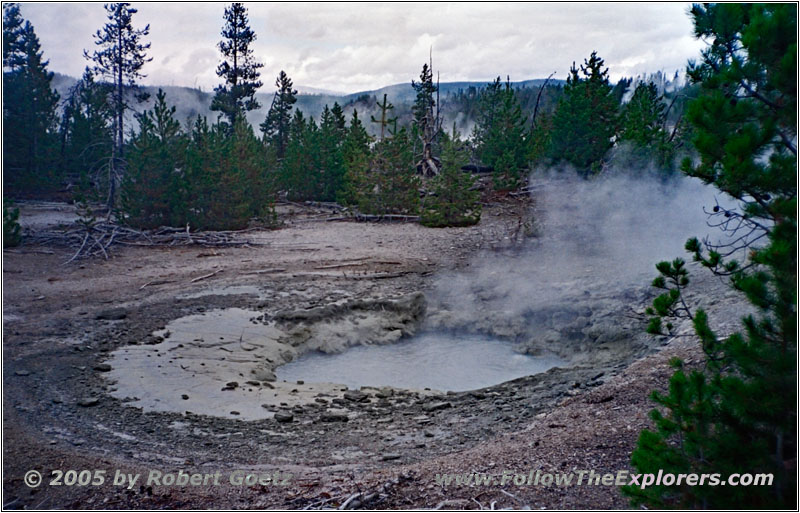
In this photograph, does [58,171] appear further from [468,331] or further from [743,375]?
[743,375]

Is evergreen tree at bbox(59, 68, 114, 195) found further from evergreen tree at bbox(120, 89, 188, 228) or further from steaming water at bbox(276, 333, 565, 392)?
steaming water at bbox(276, 333, 565, 392)

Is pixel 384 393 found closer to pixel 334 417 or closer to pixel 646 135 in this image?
pixel 334 417

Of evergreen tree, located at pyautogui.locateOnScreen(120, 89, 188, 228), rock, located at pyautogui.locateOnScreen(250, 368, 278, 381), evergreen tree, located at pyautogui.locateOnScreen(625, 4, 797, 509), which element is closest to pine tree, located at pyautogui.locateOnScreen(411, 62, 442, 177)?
evergreen tree, located at pyautogui.locateOnScreen(120, 89, 188, 228)

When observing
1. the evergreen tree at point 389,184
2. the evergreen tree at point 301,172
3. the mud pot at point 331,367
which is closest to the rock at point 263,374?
the mud pot at point 331,367

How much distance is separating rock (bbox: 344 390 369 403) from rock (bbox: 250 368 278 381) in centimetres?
121

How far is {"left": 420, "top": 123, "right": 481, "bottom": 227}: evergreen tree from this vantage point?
1995 centimetres

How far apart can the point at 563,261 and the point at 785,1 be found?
35.8ft

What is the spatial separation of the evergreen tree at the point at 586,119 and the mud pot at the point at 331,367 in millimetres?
6171

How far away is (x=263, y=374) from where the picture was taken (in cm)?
814

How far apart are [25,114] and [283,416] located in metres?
25.8

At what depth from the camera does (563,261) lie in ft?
45.1

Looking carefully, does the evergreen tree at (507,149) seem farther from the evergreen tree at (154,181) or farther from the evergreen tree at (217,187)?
the evergreen tree at (154,181)

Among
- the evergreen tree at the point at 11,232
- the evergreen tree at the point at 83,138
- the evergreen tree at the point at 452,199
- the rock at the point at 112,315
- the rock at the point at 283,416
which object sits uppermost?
the evergreen tree at the point at 83,138

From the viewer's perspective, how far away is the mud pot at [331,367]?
4809 millimetres
